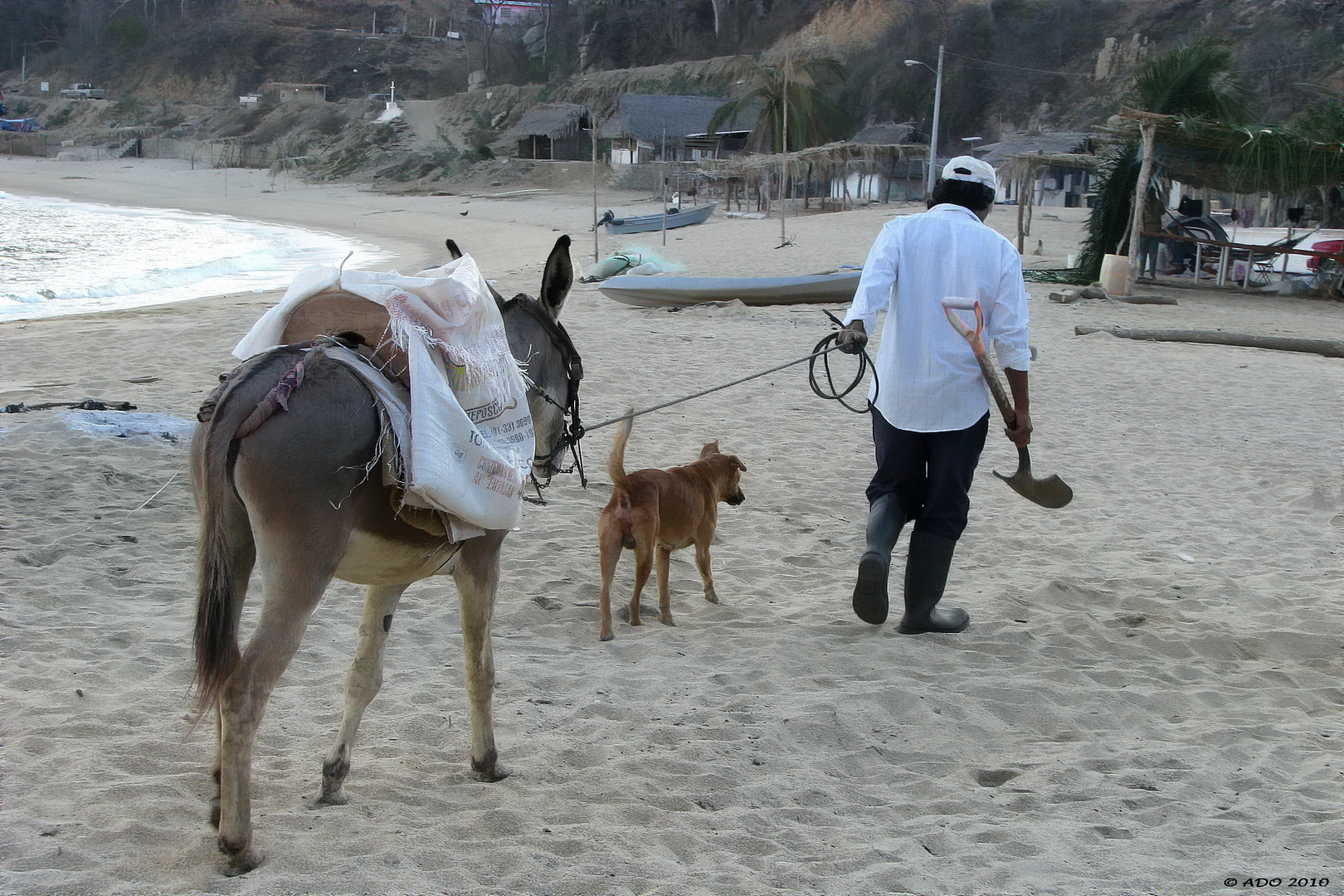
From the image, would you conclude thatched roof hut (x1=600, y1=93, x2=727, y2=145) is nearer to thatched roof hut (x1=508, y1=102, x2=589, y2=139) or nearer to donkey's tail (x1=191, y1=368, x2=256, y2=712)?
thatched roof hut (x1=508, y1=102, x2=589, y2=139)

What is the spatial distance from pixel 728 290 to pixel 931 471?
11822 millimetres

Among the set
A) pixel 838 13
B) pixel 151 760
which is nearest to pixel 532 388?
pixel 151 760

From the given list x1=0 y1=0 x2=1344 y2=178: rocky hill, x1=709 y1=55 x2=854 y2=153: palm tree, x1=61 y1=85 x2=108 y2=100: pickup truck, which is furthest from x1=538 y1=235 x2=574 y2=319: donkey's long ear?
x1=61 y1=85 x2=108 y2=100: pickup truck

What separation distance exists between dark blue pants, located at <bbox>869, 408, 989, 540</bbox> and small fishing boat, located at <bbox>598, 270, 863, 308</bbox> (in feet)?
37.4

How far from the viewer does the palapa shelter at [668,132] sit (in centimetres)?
5419

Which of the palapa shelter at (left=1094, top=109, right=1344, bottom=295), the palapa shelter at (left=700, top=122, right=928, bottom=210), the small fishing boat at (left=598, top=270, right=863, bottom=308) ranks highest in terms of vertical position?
the palapa shelter at (left=700, top=122, right=928, bottom=210)

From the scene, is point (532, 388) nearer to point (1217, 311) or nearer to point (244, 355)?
point (244, 355)

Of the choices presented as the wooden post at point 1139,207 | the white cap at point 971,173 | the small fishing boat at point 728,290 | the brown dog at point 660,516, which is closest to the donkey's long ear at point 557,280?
the brown dog at point 660,516

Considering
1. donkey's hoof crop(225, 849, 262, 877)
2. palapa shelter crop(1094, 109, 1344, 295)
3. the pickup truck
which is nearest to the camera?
donkey's hoof crop(225, 849, 262, 877)

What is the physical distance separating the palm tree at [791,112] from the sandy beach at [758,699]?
40.4m

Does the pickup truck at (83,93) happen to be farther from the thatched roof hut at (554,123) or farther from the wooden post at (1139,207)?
the wooden post at (1139,207)

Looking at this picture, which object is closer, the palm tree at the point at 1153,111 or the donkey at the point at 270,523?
the donkey at the point at 270,523

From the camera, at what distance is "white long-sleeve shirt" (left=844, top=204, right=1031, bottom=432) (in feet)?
14.1

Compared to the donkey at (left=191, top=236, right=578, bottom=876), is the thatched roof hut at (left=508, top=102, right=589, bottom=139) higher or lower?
higher
